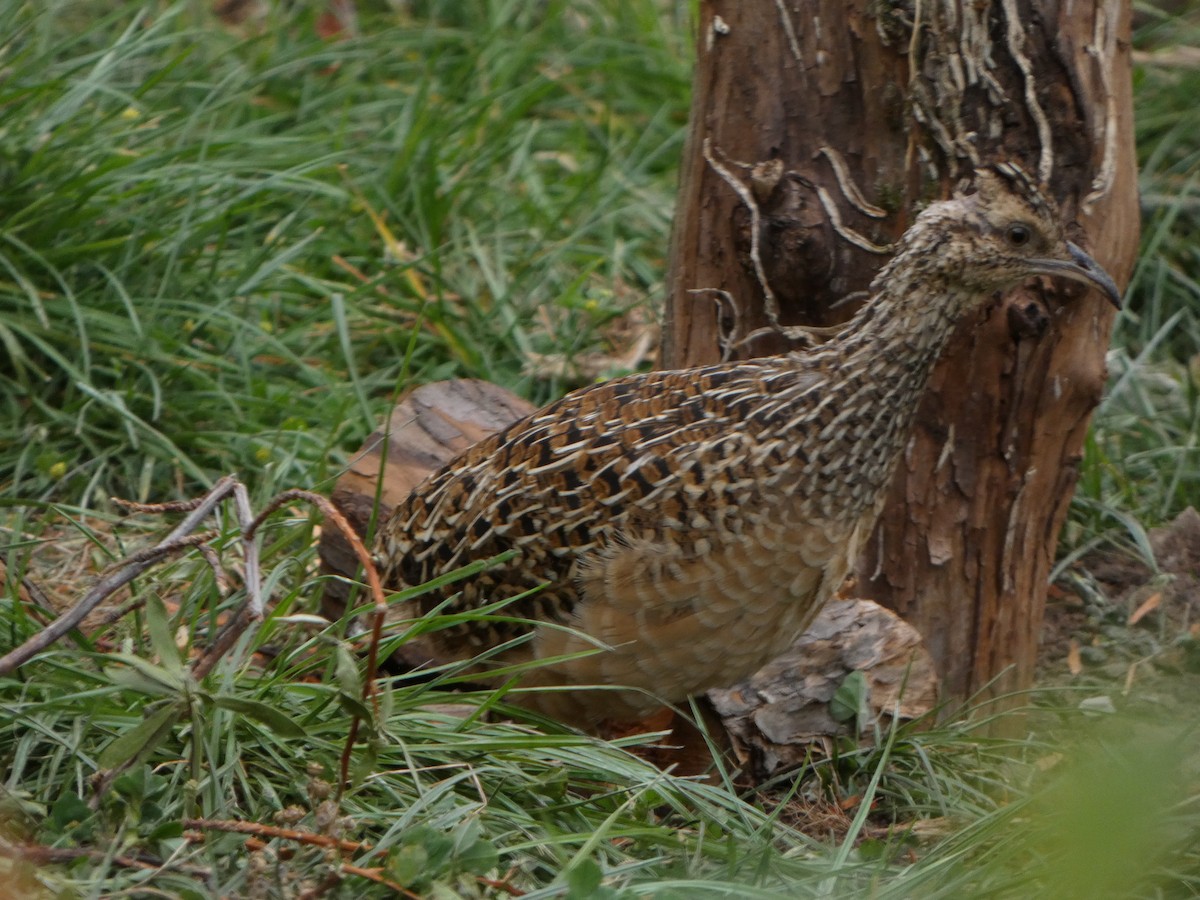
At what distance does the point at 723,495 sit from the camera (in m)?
3.62

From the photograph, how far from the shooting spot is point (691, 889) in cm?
301

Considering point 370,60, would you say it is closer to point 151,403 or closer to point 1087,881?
point 151,403

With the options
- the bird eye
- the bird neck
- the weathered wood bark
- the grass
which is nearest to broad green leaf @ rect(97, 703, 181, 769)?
the grass

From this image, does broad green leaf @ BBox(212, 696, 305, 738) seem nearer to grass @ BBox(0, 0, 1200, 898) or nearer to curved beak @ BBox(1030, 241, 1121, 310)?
grass @ BBox(0, 0, 1200, 898)

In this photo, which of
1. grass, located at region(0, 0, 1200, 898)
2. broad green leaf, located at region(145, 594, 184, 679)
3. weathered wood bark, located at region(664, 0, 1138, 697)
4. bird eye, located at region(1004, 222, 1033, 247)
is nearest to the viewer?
broad green leaf, located at region(145, 594, 184, 679)

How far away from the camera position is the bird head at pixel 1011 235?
3588mm

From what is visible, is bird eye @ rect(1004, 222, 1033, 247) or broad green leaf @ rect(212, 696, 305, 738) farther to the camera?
bird eye @ rect(1004, 222, 1033, 247)

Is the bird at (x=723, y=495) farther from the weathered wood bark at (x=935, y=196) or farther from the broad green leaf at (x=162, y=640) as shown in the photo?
the broad green leaf at (x=162, y=640)

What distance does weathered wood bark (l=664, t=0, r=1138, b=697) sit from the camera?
378 cm

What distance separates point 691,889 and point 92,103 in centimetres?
418

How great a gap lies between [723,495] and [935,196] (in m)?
1.05

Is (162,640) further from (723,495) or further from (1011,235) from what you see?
(1011,235)

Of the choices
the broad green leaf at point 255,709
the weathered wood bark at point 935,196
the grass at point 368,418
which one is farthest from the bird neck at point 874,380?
the broad green leaf at point 255,709

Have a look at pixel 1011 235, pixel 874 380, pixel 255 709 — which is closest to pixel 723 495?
pixel 874 380
